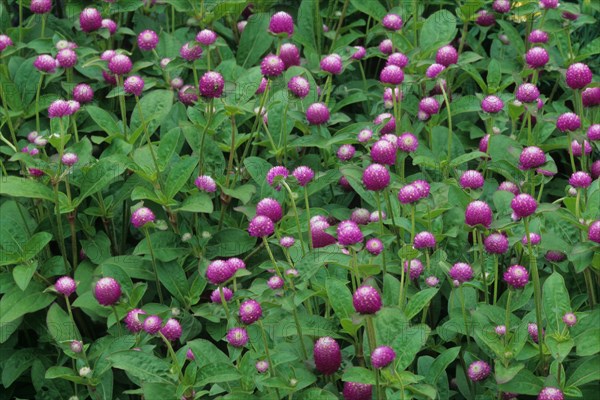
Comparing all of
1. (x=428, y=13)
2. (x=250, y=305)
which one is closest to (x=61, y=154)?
(x=250, y=305)

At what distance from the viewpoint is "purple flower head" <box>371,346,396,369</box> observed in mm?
2182

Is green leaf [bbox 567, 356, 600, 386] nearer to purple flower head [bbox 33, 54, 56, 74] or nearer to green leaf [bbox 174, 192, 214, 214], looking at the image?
green leaf [bbox 174, 192, 214, 214]

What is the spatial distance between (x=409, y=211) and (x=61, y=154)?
1.15 m

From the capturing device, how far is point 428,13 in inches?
177

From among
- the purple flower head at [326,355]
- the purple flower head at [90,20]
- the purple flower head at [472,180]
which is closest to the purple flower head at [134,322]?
the purple flower head at [326,355]

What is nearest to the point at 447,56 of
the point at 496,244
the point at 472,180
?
the point at 472,180

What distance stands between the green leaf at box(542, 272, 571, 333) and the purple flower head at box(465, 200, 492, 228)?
264 mm

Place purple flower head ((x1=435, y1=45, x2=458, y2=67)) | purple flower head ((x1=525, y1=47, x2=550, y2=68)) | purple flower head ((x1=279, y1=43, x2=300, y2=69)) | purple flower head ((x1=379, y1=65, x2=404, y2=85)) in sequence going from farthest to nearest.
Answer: purple flower head ((x1=279, y1=43, x2=300, y2=69)) < purple flower head ((x1=435, y1=45, x2=458, y2=67)) < purple flower head ((x1=525, y1=47, x2=550, y2=68)) < purple flower head ((x1=379, y1=65, x2=404, y2=85))

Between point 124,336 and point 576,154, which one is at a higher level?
point 576,154

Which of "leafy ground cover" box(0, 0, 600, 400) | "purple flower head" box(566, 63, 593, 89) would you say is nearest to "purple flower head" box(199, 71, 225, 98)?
"leafy ground cover" box(0, 0, 600, 400)

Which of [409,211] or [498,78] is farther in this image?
[498,78]

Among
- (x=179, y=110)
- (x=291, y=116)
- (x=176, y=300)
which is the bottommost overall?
(x=176, y=300)

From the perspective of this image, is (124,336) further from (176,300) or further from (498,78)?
(498,78)

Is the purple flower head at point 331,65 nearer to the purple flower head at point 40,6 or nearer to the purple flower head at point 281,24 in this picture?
the purple flower head at point 281,24
